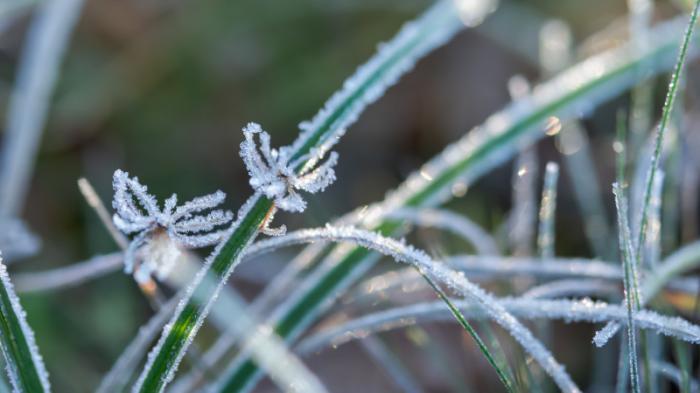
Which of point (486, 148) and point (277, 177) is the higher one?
point (486, 148)

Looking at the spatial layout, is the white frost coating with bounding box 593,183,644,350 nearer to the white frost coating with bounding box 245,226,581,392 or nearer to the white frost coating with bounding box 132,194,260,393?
the white frost coating with bounding box 245,226,581,392

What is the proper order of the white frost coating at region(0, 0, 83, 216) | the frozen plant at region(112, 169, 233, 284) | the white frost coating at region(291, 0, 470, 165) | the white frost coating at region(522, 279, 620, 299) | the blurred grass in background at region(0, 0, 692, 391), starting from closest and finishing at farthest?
the frozen plant at region(112, 169, 233, 284) < the white frost coating at region(291, 0, 470, 165) < the white frost coating at region(522, 279, 620, 299) < the white frost coating at region(0, 0, 83, 216) < the blurred grass in background at region(0, 0, 692, 391)

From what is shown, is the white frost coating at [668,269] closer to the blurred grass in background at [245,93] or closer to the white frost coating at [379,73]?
the white frost coating at [379,73]

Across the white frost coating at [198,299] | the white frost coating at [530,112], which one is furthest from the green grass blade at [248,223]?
the white frost coating at [530,112]

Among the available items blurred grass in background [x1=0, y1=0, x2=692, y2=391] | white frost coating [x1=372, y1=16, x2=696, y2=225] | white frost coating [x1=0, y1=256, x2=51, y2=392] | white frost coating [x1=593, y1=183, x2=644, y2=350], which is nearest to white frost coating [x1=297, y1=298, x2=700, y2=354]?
white frost coating [x1=593, y1=183, x2=644, y2=350]

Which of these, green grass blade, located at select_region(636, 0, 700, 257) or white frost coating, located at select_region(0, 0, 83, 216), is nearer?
green grass blade, located at select_region(636, 0, 700, 257)

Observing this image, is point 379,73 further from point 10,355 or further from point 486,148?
point 10,355

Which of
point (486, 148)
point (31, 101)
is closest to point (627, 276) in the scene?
point (486, 148)
